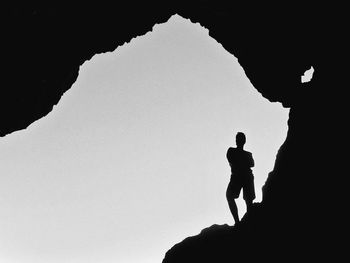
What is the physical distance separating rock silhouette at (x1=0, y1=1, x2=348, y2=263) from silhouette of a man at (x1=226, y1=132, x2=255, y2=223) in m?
0.72

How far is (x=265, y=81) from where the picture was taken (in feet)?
59.8

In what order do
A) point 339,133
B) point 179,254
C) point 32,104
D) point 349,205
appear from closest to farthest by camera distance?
point 349,205 → point 339,133 → point 179,254 → point 32,104

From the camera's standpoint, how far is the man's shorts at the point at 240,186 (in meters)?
10.8

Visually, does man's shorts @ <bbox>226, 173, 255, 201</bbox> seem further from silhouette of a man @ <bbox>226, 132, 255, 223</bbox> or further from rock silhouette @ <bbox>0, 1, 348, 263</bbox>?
rock silhouette @ <bbox>0, 1, 348, 263</bbox>

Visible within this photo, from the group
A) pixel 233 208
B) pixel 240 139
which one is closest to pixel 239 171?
pixel 240 139

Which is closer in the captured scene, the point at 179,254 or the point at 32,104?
the point at 179,254

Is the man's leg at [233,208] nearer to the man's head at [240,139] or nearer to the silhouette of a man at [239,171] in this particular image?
the silhouette of a man at [239,171]

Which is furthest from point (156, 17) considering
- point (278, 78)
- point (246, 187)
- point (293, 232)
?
point (293, 232)

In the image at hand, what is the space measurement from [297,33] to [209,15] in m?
4.18

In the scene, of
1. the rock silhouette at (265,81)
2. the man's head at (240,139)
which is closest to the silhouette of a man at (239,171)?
the man's head at (240,139)

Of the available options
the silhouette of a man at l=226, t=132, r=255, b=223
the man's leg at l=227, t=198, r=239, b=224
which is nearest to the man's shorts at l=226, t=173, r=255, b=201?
the silhouette of a man at l=226, t=132, r=255, b=223

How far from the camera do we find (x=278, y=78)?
17688 mm

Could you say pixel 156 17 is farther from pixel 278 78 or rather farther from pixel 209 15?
pixel 278 78

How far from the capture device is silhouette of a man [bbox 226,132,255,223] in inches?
422
